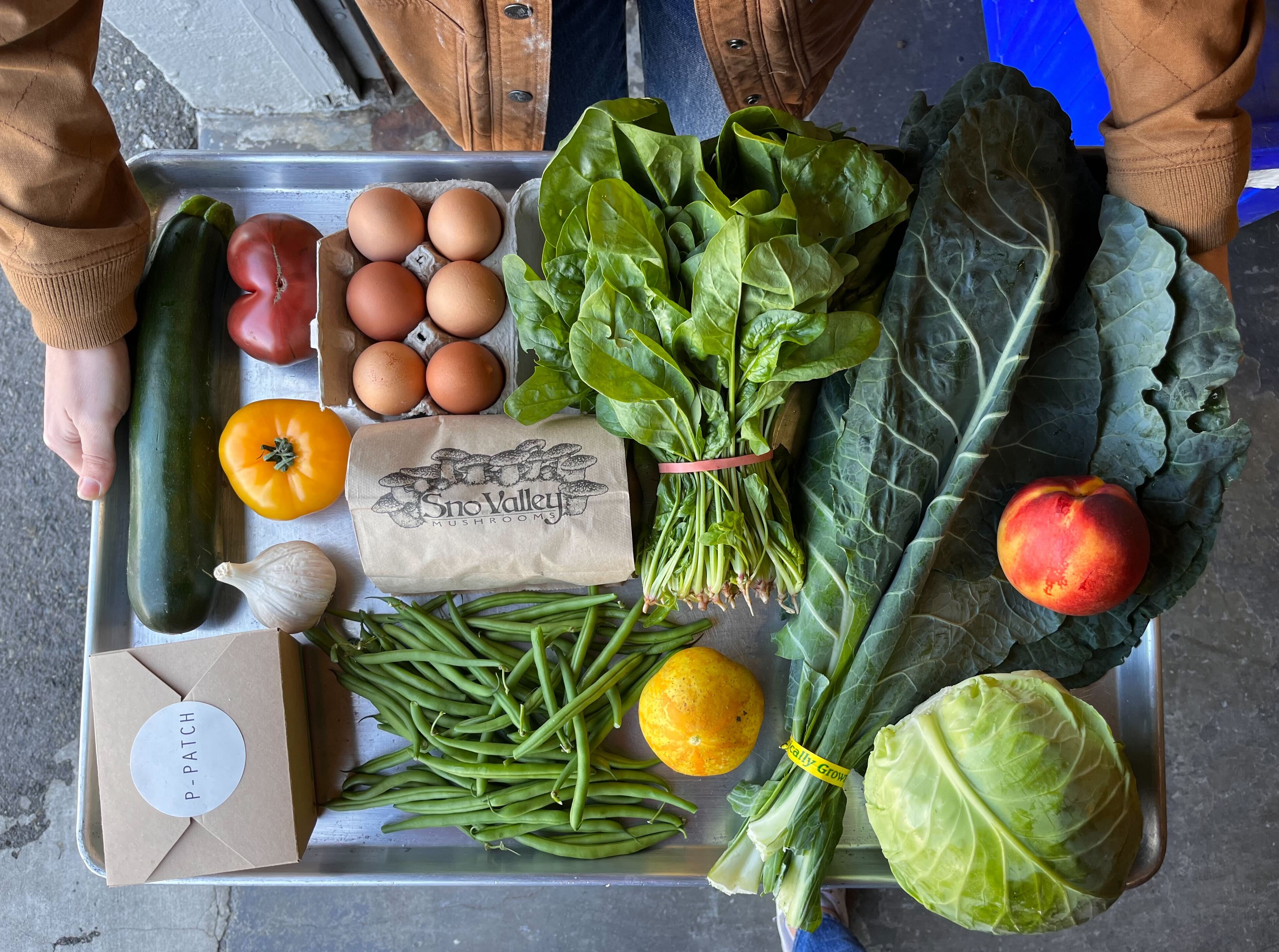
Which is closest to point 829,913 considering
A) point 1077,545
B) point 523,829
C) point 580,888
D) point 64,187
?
point 580,888

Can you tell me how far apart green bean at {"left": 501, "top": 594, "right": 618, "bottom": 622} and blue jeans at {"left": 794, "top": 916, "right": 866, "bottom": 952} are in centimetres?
91

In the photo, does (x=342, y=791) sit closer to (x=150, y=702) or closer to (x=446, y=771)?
(x=446, y=771)

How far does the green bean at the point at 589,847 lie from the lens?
148cm

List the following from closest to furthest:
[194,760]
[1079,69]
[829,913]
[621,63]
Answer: [194,760], [621,63], [1079,69], [829,913]

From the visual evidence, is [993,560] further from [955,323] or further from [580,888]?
[580,888]

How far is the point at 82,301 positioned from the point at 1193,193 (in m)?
1.66

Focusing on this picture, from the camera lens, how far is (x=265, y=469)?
1.48 meters

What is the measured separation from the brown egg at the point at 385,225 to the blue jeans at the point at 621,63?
0.32m

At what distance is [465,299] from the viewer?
4.67 feet

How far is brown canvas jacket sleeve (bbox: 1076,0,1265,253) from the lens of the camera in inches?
41.1

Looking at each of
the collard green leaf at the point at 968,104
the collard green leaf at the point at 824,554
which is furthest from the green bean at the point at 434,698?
the collard green leaf at the point at 968,104

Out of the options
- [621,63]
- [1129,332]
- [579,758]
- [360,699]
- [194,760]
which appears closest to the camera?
[1129,332]

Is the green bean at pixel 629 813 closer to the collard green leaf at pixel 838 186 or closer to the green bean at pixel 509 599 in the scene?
the green bean at pixel 509 599

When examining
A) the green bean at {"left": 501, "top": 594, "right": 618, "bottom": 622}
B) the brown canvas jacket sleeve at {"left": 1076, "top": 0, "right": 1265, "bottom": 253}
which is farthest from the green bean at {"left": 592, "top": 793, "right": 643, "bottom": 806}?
the brown canvas jacket sleeve at {"left": 1076, "top": 0, "right": 1265, "bottom": 253}
